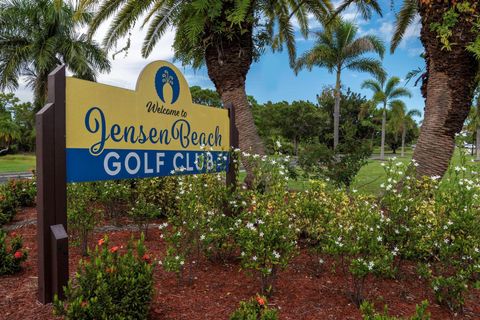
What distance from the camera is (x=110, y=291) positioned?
2545 mm

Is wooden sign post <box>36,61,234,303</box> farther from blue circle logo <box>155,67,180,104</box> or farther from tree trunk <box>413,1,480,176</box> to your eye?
tree trunk <box>413,1,480,176</box>

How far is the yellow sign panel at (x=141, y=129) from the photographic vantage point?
314 centimetres

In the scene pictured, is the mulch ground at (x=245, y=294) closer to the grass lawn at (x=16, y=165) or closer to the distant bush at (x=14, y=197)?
the distant bush at (x=14, y=197)

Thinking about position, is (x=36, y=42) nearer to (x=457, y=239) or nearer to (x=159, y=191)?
(x=159, y=191)

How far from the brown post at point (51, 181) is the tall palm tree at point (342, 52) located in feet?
68.6

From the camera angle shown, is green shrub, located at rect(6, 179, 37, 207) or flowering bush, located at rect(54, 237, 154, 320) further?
green shrub, located at rect(6, 179, 37, 207)

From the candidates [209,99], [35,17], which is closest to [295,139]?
[209,99]

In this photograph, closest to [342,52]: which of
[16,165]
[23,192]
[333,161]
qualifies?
[333,161]

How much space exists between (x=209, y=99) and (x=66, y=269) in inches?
1584

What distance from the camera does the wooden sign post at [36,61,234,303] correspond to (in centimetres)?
291

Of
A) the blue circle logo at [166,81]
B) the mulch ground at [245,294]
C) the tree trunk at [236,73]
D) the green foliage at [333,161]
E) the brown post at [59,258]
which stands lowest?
the mulch ground at [245,294]

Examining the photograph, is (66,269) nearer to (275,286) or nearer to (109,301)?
(109,301)

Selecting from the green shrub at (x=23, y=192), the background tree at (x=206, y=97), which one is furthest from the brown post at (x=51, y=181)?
the background tree at (x=206, y=97)

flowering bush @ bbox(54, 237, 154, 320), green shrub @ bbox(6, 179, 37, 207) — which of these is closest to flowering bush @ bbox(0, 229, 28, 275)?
flowering bush @ bbox(54, 237, 154, 320)
